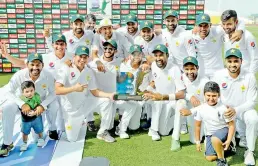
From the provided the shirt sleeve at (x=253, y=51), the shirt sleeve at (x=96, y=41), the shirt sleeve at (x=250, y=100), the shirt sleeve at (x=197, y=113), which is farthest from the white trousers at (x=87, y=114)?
the shirt sleeve at (x=253, y=51)

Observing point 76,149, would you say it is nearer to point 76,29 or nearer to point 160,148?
point 160,148

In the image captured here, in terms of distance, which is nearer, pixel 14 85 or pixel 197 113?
pixel 197 113

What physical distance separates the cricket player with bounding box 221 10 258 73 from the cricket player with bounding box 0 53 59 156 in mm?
2997

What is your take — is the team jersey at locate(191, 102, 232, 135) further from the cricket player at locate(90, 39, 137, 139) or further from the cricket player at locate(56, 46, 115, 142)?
the cricket player at locate(56, 46, 115, 142)

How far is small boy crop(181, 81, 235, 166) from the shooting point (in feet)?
13.7

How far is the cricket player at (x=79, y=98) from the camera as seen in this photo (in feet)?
16.5

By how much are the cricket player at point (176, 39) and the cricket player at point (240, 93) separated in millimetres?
1416

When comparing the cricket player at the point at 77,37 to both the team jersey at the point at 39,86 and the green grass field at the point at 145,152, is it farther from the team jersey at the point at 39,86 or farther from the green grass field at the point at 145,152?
the green grass field at the point at 145,152

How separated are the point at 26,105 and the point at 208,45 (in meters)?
3.30

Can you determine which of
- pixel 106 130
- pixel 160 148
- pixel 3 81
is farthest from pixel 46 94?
pixel 3 81

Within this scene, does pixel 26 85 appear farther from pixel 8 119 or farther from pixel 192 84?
pixel 192 84

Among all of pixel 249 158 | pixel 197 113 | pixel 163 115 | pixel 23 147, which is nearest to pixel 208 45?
pixel 163 115

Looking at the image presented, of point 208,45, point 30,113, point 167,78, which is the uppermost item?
point 208,45

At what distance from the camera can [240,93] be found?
4.54m
